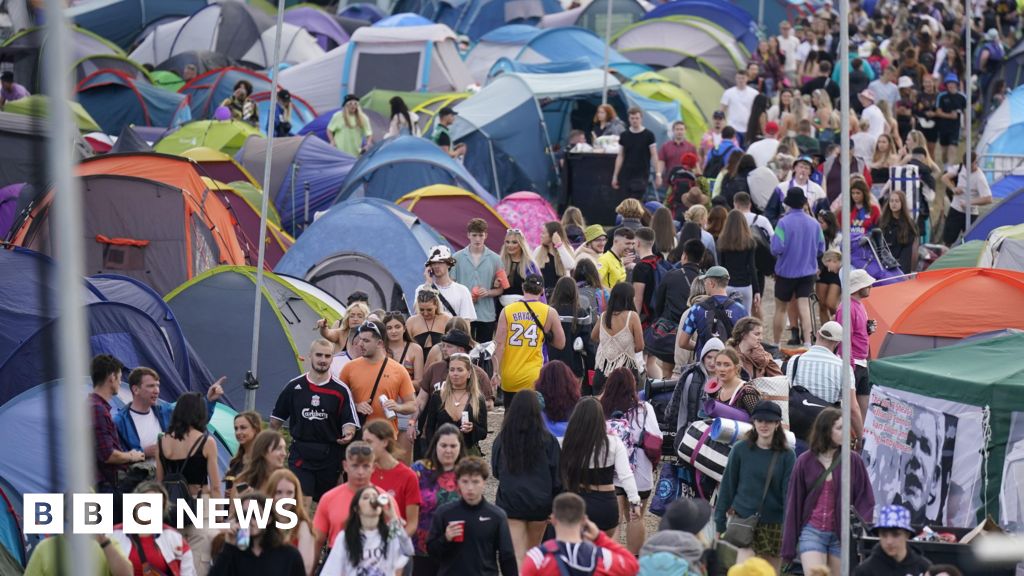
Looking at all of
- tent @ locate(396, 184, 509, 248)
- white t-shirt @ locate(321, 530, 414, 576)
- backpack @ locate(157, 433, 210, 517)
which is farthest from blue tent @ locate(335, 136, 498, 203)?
white t-shirt @ locate(321, 530, 414, 576)

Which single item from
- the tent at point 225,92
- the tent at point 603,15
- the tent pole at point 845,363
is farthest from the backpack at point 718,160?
the tent at point 603,15

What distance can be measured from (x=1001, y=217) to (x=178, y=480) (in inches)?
406

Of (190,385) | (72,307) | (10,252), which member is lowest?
(190,385)

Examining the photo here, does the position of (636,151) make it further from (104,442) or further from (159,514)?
(159,514)

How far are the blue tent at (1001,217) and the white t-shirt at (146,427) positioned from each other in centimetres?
968

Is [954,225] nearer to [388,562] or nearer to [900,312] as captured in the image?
[900,312]

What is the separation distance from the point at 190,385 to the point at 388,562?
4596 millimetres

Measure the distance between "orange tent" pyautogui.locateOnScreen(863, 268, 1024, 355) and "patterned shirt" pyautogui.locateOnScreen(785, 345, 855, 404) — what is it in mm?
2463

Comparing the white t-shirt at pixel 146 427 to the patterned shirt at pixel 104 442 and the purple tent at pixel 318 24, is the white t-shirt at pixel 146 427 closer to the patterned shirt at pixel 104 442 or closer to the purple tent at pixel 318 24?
the patterned shirt at pixel 104 442

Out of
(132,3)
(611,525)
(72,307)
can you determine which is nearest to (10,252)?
(611,525)

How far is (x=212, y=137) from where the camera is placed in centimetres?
2153

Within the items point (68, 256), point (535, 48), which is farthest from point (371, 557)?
point (535, 48)

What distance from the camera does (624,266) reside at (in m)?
13.5

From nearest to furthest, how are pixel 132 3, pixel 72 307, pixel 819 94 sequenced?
pixel 72 307, pixel 819 94, pixel 132 3
